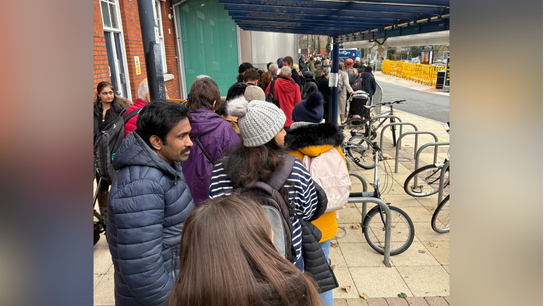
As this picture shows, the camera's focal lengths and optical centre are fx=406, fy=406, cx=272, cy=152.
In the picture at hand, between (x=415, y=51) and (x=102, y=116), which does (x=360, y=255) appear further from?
(x=415, y=51)

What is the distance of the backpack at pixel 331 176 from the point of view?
2686mm

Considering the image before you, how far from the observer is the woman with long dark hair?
4.40 metres

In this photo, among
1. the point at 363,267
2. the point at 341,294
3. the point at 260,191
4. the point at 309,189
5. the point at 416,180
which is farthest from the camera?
the point at 416,180

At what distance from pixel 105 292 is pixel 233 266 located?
128 inches

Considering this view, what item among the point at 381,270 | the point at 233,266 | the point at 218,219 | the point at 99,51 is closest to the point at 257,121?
the point at 218,219

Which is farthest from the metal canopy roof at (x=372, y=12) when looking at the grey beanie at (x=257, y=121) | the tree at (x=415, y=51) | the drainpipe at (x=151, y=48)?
the tree at (x=415, y=51)

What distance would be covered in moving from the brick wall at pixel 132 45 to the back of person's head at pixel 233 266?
20.6 feet

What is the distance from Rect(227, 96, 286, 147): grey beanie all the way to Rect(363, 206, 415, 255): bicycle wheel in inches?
93.3

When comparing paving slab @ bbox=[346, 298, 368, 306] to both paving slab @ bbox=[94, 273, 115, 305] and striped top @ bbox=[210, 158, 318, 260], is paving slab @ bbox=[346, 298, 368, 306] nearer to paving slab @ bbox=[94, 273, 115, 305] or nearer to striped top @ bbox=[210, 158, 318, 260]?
striped top @ bbox=[210, 158, 318, 260]

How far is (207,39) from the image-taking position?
1405 centimetres

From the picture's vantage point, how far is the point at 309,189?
216 centimetres
